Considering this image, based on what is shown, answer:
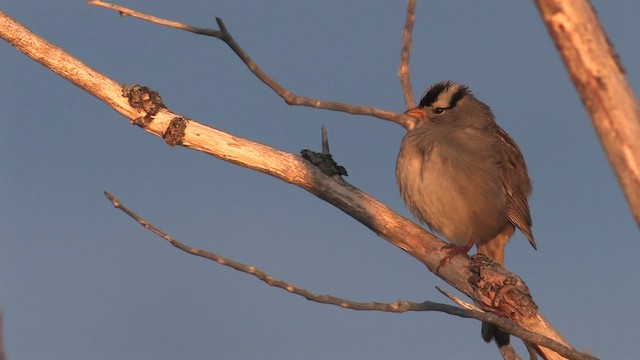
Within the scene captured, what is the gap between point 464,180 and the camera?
7.30m

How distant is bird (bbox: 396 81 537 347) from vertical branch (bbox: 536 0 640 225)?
3.77 meters

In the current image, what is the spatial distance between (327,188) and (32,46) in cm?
224

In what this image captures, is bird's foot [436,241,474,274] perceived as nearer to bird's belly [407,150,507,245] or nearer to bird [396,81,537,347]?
bird [396,81,537,347]

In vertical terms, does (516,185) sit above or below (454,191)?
above

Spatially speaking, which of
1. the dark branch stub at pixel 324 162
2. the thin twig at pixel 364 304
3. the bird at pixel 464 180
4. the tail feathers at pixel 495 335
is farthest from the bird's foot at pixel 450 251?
the thin twig at pixel 364 304

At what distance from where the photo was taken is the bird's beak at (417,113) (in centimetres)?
770

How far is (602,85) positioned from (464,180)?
4.03 meters

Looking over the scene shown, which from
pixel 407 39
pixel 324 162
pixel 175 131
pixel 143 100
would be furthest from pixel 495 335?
pixel 143 100

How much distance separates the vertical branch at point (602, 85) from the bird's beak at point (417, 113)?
4333 millimetres

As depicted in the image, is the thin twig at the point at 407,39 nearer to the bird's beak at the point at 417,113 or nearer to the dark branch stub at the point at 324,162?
the bird's beak at the point at 417,113

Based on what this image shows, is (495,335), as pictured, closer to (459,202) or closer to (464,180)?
(459,202)

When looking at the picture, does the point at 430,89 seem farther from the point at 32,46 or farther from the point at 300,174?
the point at 32,46

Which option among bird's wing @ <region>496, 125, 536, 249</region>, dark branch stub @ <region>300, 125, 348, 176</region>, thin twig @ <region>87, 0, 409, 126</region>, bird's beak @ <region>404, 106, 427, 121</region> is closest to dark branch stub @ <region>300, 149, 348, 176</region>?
dark branch stub @ <region>300, 125, 348, 176</region>

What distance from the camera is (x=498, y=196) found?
7.46m
